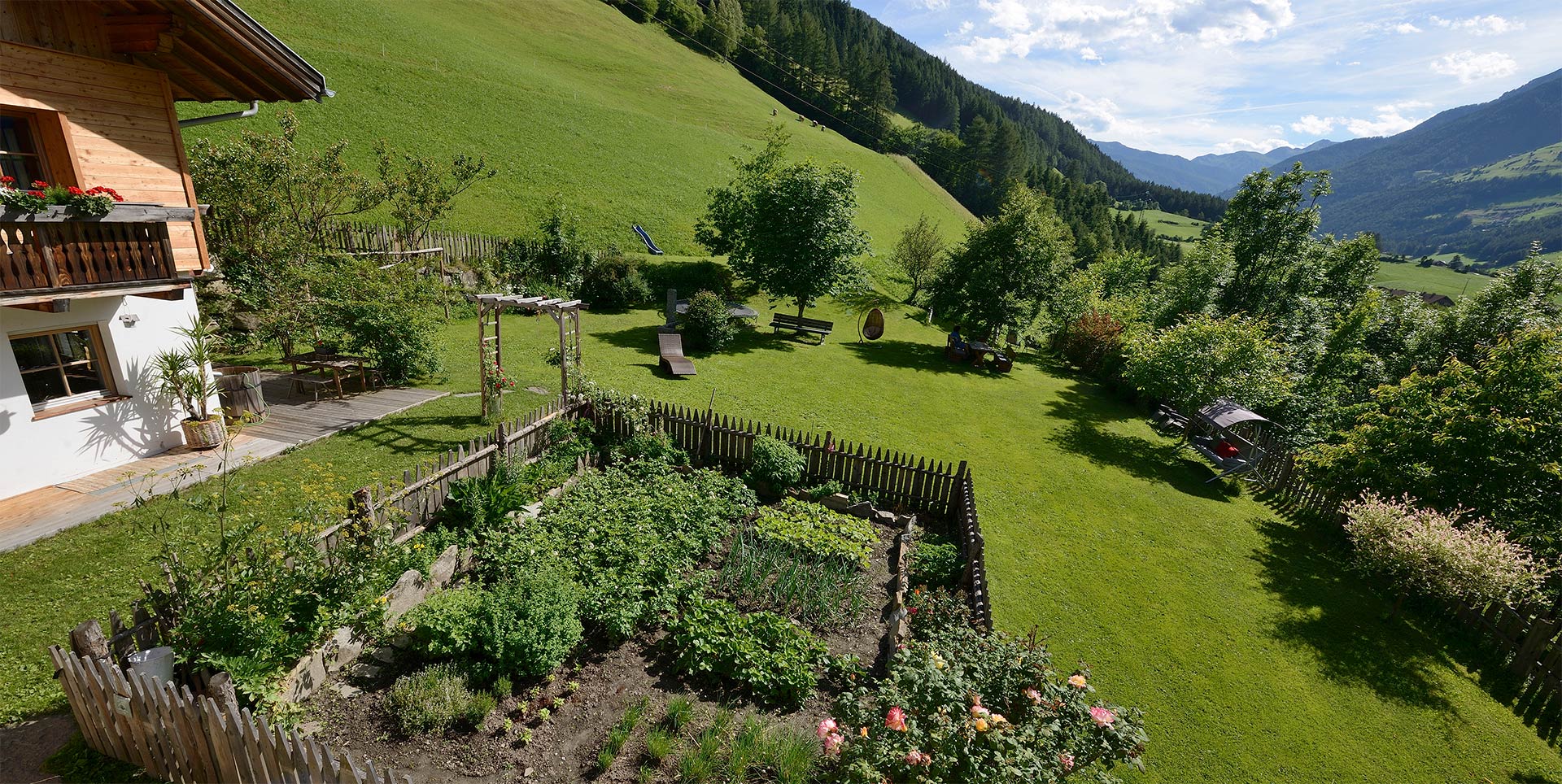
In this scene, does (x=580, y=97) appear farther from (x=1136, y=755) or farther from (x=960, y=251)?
(x=1136, y=755)

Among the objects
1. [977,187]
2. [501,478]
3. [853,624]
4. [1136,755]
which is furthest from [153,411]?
[977,187]

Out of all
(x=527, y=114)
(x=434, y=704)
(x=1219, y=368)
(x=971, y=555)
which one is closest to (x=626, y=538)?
(x=434, y=704)

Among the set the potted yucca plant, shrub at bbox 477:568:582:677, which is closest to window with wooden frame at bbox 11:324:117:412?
the potted yucca plant

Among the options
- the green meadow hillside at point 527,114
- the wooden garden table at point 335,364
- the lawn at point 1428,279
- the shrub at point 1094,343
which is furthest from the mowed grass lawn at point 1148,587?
the lawn at point 1428,279

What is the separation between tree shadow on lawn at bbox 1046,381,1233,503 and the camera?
49.6 ft

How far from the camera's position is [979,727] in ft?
15.2

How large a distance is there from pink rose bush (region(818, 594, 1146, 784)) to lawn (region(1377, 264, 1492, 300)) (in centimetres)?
13189

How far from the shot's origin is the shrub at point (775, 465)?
37.6ft

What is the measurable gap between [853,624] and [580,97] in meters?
46.0

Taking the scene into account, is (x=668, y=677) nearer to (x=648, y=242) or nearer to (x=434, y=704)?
(x=434, y=704)

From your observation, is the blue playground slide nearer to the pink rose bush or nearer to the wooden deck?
the wooden deck

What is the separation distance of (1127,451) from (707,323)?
45.5ft

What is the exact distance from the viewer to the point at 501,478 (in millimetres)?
9531

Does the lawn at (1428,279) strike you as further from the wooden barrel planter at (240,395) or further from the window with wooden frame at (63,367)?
the window with wooden frame at (63,367)
